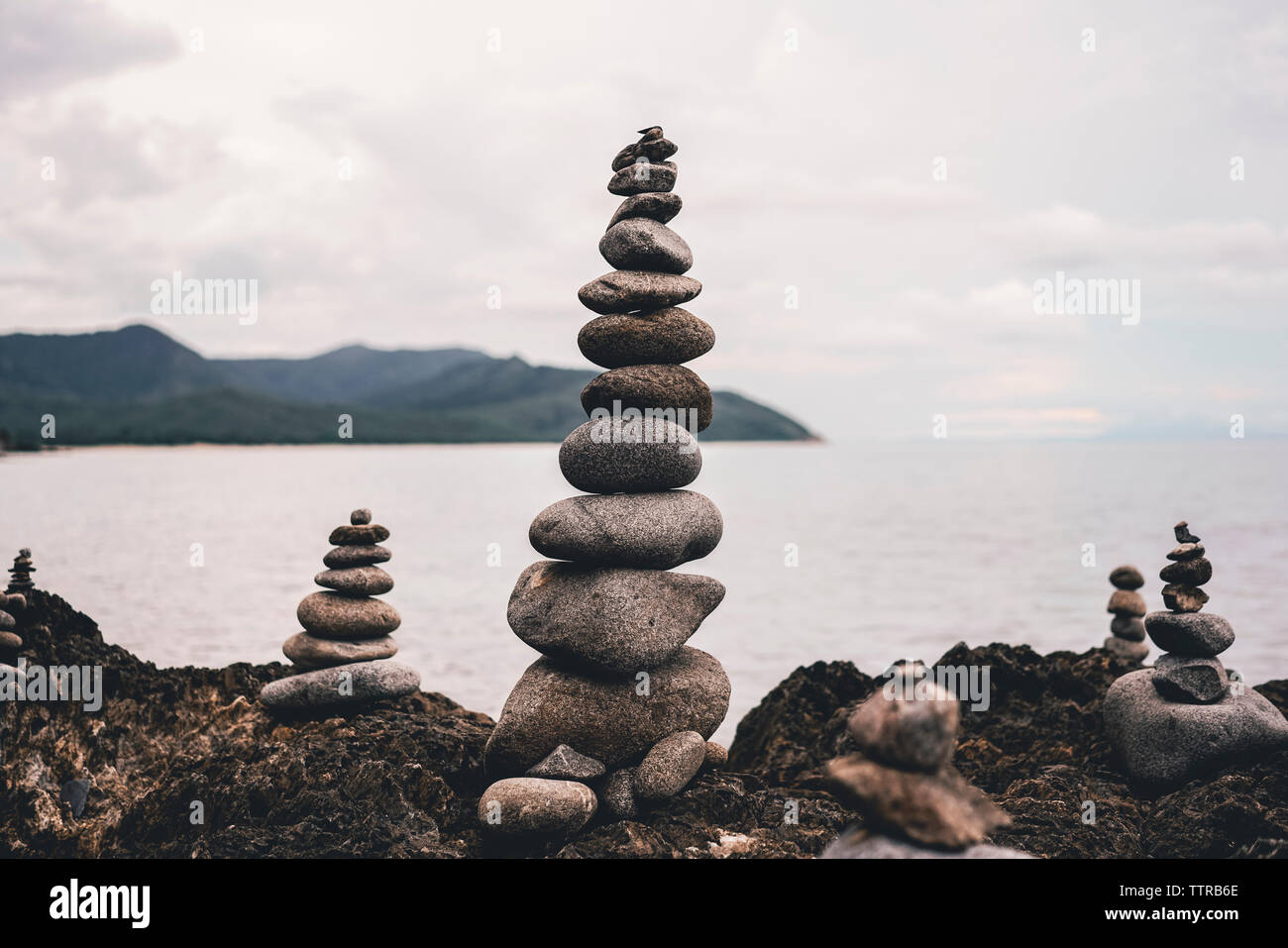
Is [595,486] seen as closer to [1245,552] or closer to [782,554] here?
[782,554]

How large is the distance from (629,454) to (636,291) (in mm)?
2178

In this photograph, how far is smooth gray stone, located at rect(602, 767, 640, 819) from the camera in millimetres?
12016

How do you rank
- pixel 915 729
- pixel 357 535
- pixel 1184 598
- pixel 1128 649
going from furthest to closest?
pixel 1128 649
pixel 357 535
pixel 1184 598
pixel 915 729

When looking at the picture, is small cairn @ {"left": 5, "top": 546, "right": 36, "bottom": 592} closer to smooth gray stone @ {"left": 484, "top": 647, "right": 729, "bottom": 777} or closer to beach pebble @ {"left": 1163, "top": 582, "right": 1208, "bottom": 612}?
smooth gray stone @ {"left": 484, "top": 647, "right": 729, "bottom": 777}

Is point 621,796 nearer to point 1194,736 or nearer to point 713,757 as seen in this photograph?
point 713,757

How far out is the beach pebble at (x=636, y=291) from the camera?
13133 millimetres

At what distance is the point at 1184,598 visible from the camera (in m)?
13.6

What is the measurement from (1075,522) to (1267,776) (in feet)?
163

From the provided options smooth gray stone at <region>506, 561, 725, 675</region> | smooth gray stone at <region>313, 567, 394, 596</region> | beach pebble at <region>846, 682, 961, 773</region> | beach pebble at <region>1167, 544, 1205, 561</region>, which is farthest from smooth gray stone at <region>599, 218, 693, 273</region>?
beach pebble at <region>1167, 544, 1205, 561</region>

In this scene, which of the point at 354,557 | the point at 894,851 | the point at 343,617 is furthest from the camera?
the point at 354,557

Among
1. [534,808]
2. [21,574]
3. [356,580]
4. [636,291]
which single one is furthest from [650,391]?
[21,574]

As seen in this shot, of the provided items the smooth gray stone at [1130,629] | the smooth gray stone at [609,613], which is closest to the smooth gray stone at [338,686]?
the smooth gray stone at [609,613]

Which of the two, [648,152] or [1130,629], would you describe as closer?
[648,152]
